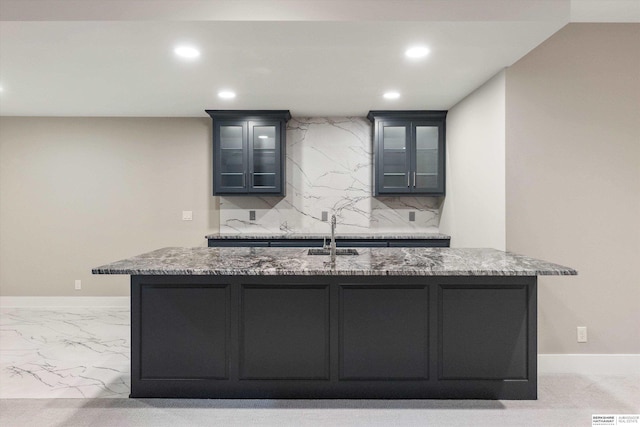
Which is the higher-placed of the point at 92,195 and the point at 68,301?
the point at 92,195

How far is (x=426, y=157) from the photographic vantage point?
14.9ft

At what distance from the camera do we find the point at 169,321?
2447mm

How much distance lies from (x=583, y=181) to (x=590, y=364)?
4.59 ft

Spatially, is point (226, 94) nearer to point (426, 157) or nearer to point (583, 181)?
point (426, 157)

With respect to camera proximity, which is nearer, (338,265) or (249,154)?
(338,265)

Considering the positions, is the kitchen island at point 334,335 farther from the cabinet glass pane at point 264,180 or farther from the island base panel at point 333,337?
the cabinet glass pane at point 264,180

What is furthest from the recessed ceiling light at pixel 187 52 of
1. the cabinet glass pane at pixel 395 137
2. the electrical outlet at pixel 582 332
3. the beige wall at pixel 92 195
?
the electrical outlet at pixel 582 332

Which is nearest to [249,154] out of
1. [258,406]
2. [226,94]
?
[226,94]

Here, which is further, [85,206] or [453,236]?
[85,206]

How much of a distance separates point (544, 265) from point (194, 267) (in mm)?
2072

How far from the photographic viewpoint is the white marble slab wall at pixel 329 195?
16.1ft

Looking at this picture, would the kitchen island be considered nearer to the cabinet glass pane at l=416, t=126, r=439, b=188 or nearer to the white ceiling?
the white ceiling

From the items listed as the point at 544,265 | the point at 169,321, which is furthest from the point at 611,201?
the point at 169,321

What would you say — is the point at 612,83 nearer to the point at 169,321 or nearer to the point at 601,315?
the point at 601,315
